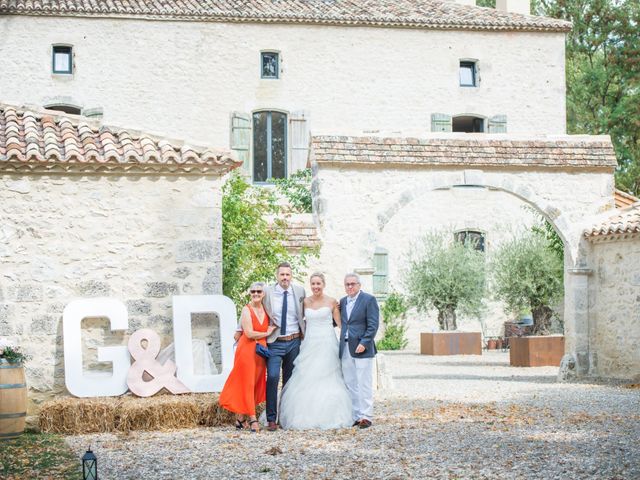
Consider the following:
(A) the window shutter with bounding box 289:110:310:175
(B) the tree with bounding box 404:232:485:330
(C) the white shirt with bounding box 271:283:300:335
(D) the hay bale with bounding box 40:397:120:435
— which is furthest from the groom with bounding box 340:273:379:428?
(A) the window shutter with bounding box 289:110:310:175

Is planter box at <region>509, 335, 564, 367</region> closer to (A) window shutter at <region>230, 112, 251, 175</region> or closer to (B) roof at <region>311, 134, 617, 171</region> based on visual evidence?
(B) roof at <region>311, 134, 617, 171</region>

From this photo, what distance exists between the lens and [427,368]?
17500 millimetres

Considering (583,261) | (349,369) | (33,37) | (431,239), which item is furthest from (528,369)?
(33,37)

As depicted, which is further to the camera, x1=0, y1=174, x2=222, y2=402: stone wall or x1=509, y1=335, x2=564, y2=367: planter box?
x1=509, y1=335, x2=564, y2=367: planter box

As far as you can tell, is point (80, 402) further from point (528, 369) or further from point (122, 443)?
point (528, 369)

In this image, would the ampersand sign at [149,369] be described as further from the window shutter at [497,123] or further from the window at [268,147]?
the window shutter at [497,123]

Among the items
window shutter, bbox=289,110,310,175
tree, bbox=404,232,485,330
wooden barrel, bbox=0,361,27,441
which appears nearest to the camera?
wooden barrel, bbox=0,361,27,441

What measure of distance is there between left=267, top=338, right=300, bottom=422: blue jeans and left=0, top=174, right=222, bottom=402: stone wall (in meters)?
1.06

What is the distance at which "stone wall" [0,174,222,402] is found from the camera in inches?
386

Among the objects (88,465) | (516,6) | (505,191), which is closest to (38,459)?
(88,465)

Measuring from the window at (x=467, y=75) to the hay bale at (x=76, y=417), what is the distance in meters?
16.6

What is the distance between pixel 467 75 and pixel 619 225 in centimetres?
1080

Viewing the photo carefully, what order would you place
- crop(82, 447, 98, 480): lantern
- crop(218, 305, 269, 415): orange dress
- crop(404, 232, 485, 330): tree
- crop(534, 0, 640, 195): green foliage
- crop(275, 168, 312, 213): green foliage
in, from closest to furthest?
crop(82, 447, 98, 480): lantern
crop(218, 305, 269, 415): orange dress
crop(275, 168, 312, 213): green foliage
crop(404, 232, 485, 330): tree
crop(534, 0, 640, 195): green foliage

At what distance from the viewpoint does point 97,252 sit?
10.0 m
